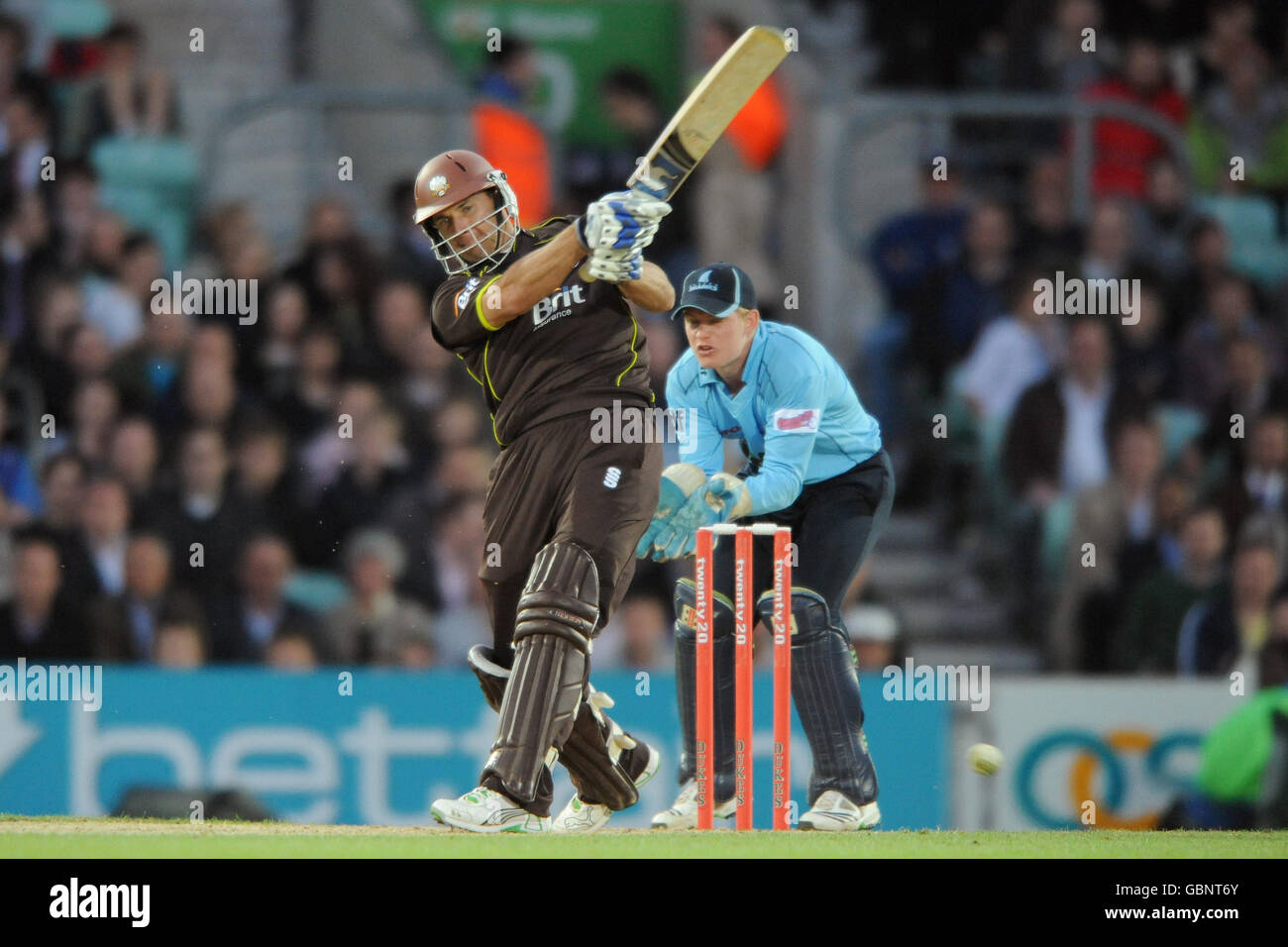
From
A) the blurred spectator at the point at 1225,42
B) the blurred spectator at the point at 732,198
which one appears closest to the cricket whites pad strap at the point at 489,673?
the blurred spectator at the point at 732,198

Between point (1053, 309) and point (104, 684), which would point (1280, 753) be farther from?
point (104, 684)

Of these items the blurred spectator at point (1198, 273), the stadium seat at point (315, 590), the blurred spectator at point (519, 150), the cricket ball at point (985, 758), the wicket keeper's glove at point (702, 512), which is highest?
the blurred spectator at point (519, 150)

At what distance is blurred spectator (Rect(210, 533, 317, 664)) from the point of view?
11.8 meters

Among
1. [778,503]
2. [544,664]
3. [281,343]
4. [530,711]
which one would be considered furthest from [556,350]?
[281,343]

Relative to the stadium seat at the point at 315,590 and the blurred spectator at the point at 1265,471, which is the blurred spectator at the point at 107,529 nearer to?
the stadium seat at the point at 315,590

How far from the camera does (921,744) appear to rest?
36.3 feet

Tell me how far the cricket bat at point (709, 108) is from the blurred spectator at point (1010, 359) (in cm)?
540

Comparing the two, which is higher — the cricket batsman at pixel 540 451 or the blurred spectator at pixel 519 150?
the blurred spectator at pixel 519 150

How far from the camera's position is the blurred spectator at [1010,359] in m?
12.9

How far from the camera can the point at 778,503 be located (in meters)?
8.02

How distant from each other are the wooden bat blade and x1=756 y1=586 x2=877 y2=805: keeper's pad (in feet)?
5.80

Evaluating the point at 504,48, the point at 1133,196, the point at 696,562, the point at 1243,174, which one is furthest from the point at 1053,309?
the point at 696,562

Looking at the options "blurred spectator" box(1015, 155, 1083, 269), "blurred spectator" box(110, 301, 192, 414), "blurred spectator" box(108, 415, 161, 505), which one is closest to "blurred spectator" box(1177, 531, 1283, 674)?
"blurred spectator" box(1015, 155, 1083, 269)

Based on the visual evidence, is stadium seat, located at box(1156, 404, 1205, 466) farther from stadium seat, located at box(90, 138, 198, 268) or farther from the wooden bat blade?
stadium seat, located at box(90, 138, 198, 268)
